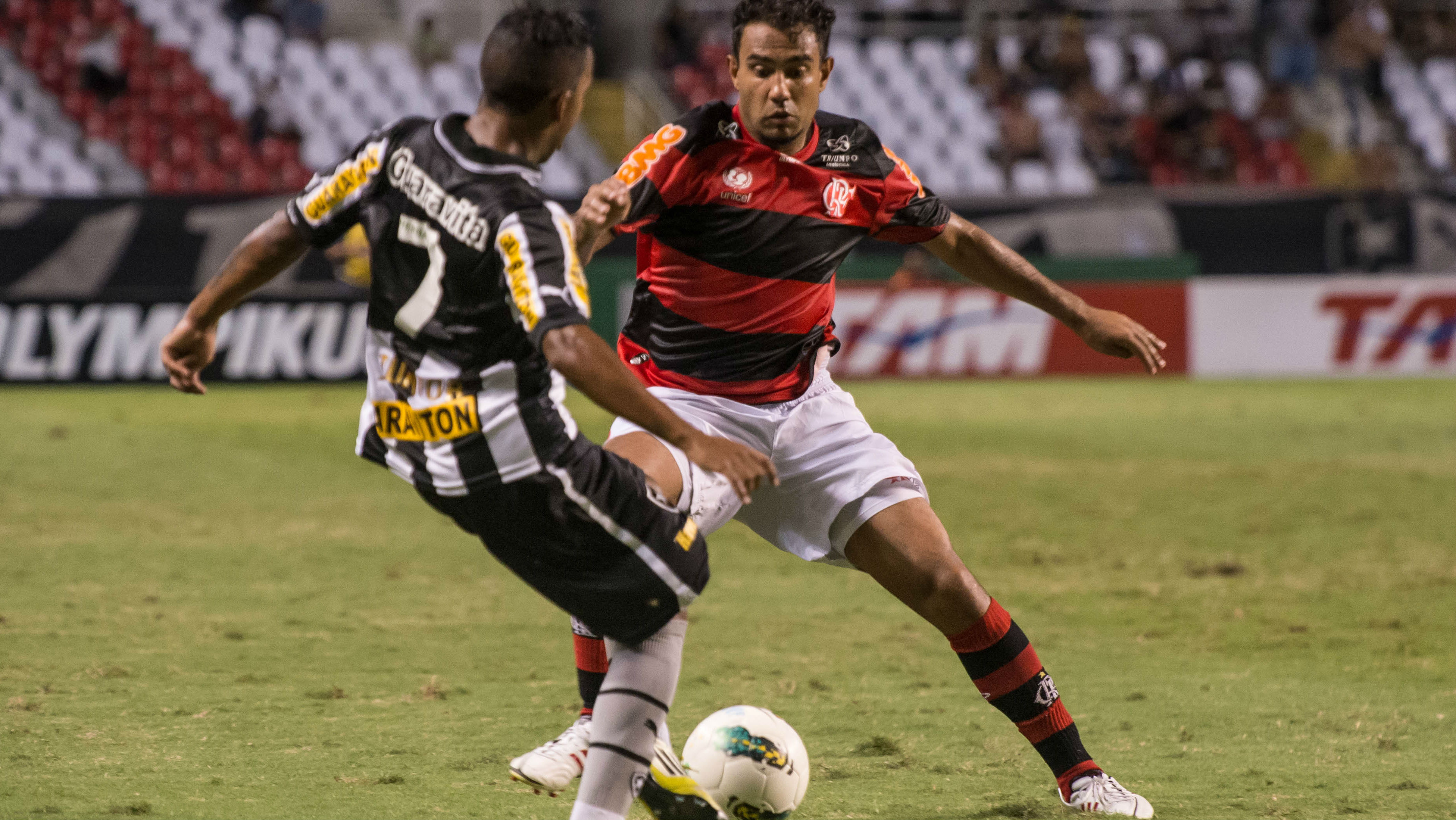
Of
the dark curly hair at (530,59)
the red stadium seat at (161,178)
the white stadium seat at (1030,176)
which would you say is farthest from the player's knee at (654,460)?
the white stadium seat at (1030,176)

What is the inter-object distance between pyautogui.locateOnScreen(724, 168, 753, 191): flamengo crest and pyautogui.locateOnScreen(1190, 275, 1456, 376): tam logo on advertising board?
14051 millimetres

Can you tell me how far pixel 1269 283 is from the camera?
17766 mm

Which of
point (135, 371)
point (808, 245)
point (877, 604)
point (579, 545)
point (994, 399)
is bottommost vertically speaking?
point (135, 371)

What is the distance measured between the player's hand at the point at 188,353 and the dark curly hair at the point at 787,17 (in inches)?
64.6

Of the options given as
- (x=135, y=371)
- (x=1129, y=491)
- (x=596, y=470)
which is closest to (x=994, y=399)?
(x=1129, y=491)

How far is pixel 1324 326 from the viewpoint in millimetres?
17828

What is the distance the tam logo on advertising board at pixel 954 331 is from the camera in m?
16.8

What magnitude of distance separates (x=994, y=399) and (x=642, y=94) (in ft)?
24.2

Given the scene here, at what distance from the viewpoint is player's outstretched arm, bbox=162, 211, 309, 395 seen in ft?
11.3

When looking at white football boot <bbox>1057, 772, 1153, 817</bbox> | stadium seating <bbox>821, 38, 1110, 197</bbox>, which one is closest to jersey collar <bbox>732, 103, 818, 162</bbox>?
white football boot <bbox>1057, 772, 1153, 817</bbox>

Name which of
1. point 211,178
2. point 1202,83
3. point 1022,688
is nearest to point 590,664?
point 1022,688

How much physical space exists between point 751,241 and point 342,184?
4.34ft

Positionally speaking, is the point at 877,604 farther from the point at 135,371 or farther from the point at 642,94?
the point at 642,94

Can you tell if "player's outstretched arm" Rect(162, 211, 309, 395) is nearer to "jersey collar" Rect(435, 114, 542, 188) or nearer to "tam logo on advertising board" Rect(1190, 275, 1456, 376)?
"jersey collar" Rect(435, 114, 542, 188)
